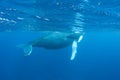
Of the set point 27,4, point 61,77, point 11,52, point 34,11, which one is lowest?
point 11,52

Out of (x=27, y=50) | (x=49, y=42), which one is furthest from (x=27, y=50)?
(x=49, y=42)

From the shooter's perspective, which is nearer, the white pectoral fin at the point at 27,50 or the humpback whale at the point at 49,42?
the white pectoral fin at the point at 27,50

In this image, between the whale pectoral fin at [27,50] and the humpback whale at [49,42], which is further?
the humpback whale at [49,42]

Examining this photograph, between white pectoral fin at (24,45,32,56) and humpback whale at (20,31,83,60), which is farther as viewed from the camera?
humpback whale at (20,31,83,60)

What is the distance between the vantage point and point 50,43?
1597 cm

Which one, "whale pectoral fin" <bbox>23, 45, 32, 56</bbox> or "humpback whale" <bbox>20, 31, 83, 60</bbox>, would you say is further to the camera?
"humpback whale" <bbox>20, 31, 83, 60</bbox>

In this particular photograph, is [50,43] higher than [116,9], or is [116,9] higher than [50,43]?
[116,9]

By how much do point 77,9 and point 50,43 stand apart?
14.8ft

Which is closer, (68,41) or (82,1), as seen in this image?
(82,1)

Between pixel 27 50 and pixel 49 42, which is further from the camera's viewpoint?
pixel 49 42

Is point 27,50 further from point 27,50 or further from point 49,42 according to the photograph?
point 49,42

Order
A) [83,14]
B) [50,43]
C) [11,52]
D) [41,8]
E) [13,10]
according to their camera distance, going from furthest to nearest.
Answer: [11,52] → [83,14] → [13,10] → [41,8] → [50,43]

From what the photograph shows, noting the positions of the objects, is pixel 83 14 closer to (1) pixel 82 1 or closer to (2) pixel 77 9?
(2) pixel 77 9

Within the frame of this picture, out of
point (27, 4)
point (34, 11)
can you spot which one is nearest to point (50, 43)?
point (27, 4)
